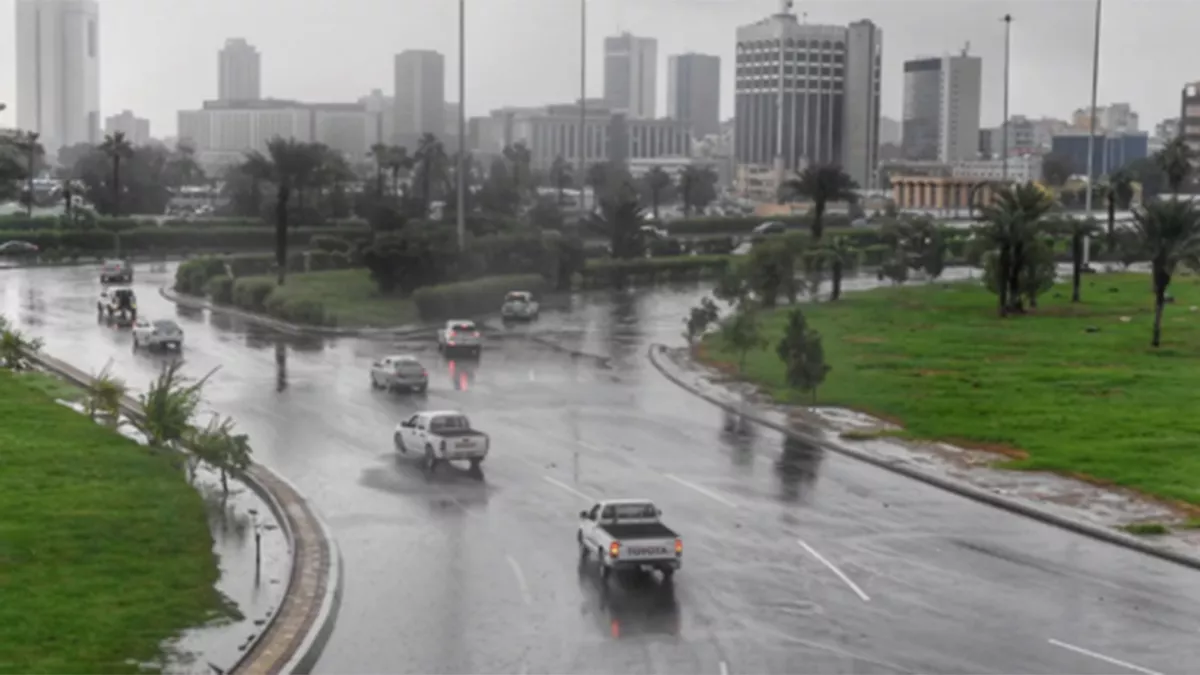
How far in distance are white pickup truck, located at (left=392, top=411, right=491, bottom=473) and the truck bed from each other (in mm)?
9352

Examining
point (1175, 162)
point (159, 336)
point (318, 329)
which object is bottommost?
point (318, 329)

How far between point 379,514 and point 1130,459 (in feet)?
55.5

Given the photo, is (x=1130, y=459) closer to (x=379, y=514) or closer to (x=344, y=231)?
(x=379, y=514)

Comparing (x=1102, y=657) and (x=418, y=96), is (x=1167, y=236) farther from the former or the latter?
(x=418, y=96)

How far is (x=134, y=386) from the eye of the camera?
161 ft

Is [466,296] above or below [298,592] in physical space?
above

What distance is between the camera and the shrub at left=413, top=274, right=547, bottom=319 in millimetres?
70188

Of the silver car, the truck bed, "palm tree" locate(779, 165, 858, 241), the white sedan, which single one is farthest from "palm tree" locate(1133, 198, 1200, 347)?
"palm tree" locate(779, 165, 858, 241)

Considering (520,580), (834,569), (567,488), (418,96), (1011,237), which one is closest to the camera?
(520,580)

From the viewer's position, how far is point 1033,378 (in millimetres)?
51344

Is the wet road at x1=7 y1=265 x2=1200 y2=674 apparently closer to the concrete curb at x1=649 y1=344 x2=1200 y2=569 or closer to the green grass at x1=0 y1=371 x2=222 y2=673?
the concrete curb at x1=649 y1=344 x2=1200 y2=569

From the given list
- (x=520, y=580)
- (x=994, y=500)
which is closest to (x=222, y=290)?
(x=994, y=500)

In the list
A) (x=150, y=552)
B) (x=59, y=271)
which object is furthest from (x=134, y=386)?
(x=59, y=271)

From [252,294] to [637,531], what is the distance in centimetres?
4884
